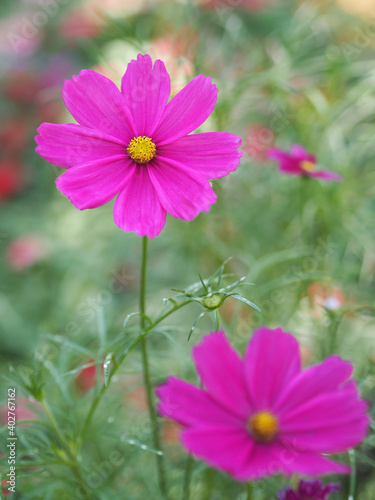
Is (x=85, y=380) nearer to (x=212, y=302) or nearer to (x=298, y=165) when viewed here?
(x=298, y=165)

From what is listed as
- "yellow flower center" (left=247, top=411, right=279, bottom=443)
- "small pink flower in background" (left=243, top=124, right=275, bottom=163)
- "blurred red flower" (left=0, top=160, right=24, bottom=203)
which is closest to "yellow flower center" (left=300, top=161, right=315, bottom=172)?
"small pink flower in background" (left=243, top=124, right=275, bottom=163)

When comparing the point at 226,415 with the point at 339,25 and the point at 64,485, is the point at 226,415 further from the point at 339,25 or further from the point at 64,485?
the point at 339,25

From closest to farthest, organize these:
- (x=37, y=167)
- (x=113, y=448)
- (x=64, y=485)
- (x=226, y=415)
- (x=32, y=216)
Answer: (x=226, y=415) → (x=64, y=485) → (x=113, y=448) → (x=32, y=216) → (x=37, y=167)

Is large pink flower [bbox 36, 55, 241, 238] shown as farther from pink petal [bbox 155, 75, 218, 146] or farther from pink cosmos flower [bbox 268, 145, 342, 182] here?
pink cosmos flower [bbox 268, 145, 342, 182]

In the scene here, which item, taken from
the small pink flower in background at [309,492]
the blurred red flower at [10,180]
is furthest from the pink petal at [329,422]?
the blurred red flower at [10,180]

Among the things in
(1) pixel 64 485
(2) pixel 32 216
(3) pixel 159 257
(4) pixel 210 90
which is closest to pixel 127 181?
(4) pixel 210 90
